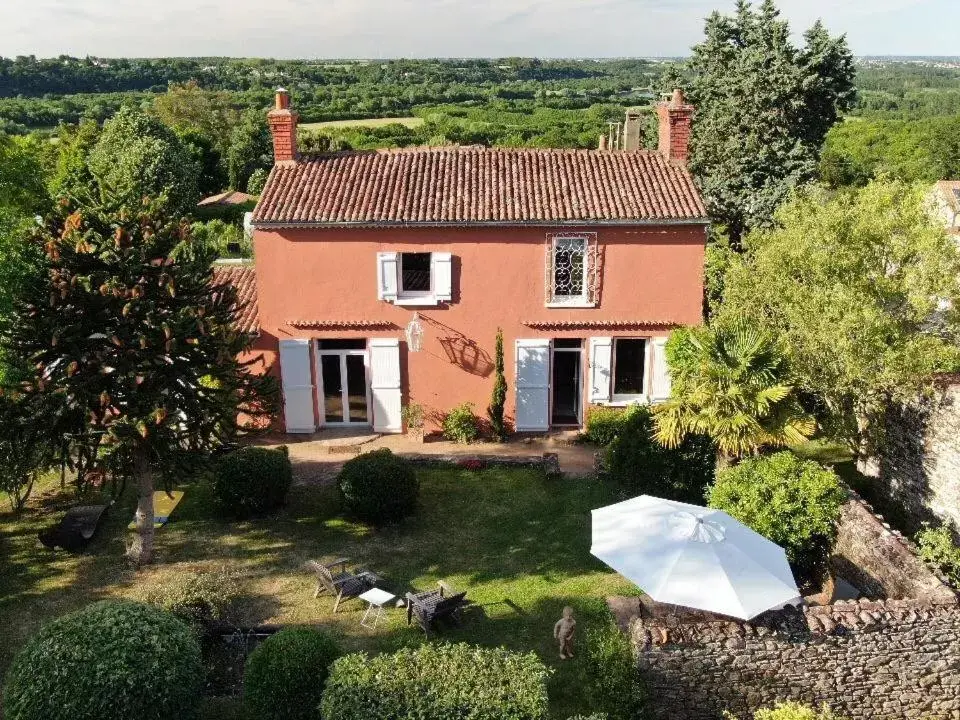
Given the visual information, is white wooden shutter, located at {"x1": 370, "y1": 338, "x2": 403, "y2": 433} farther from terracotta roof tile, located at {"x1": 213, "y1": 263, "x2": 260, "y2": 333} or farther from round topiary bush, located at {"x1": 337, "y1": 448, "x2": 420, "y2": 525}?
round topiary bush, located at {"x1": 337, "y1": 448, "x2": 420, "y2": 525}

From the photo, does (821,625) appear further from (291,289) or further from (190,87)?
(190,87)

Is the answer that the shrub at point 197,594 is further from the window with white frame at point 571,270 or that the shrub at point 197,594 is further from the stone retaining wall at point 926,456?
the stone retaining wall at point 926,456

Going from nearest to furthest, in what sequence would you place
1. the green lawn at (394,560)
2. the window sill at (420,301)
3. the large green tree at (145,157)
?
the green lawn at (394,560) → the window sill at (420,301) → the large green tree at (145,157)

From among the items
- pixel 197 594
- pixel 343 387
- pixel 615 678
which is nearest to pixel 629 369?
pixel 343 387

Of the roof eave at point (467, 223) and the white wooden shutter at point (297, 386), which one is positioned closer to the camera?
the roof eave at point (467, 223)

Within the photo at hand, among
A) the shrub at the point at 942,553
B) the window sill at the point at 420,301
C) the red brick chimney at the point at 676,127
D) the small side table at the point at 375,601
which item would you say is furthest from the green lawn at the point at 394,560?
the red brick chimney at the point at 676,127

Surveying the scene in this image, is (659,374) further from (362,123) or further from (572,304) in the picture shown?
(362,123)
